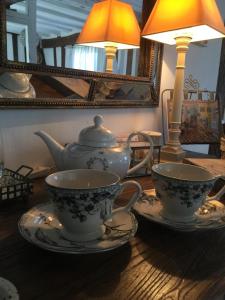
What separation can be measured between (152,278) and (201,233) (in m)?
0.16

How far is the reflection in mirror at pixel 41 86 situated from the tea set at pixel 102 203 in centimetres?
13

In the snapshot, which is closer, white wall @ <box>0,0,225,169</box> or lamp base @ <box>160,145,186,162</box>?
white wall @ <box>0,0,225,169</box>

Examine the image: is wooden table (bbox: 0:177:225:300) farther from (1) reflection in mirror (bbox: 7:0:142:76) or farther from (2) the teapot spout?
(1) reflection in mirror (bbox: 7:0:142:76)

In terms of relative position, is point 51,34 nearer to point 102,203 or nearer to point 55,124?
point 55,124

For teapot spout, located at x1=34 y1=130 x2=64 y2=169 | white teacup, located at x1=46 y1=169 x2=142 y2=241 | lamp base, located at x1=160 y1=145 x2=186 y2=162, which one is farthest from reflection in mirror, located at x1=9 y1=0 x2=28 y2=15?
lamp base, located at x1=160 y1=145 x2=186 y2=162

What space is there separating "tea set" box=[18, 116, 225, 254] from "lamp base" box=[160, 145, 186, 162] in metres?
0.26

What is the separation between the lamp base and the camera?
851 mm

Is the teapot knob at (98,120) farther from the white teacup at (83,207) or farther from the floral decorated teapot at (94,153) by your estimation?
the white teacup at (83,207)

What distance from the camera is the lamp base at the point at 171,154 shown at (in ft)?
2.79

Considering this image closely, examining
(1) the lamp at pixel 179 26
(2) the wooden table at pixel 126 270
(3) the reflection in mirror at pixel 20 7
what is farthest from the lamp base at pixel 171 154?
(3) the reflection in mirror at pixel 20 7

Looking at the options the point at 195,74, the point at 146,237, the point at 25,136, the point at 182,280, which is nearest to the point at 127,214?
the point at 146,237

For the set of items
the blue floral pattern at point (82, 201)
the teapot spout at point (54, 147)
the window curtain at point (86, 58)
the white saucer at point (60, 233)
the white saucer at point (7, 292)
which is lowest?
the white saucer at point (60, 233)

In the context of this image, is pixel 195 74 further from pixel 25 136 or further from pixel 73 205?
pixel 73 205

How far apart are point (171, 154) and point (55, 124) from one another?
0.37 meters
